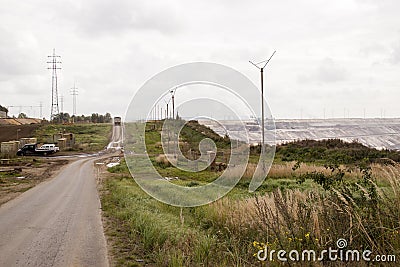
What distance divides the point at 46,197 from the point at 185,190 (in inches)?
231

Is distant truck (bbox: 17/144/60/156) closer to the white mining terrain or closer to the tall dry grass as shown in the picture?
the white mining terrain

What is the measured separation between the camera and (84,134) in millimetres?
80250

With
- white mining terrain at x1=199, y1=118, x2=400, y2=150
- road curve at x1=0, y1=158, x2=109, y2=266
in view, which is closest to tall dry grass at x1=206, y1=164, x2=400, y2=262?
road curve at x1=0, y1=158, x2=109, y2=266

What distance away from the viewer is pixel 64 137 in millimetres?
66562

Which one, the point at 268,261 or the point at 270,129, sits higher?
the point at 270,129

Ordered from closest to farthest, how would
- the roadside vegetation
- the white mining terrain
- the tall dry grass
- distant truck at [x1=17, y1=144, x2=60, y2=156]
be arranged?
A: the tall dry grass → the roadside vegetation → the white mining terrain → distant truck at [x1=17, y1=144, x2=60, y2=156]

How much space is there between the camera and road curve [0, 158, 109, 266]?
8023 millimetres

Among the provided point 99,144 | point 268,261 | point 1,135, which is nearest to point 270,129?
point 268,261

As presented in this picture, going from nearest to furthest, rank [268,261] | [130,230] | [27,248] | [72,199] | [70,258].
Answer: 1. [268,261]
2. [70,258]
3. [27,248]
4. [130,230]
5. [72,199]

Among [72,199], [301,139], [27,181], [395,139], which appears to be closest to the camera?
[72,199]

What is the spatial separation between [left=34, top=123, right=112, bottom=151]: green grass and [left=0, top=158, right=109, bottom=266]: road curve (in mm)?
45052

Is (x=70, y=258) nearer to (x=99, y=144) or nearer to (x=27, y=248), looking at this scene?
(x=27, y=248)

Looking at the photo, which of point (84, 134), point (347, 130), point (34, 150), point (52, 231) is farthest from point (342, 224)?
point (84, 134)

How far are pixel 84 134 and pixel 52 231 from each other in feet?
236
